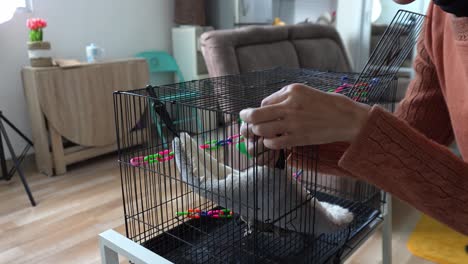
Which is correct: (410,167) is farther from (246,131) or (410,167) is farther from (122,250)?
(122,250)

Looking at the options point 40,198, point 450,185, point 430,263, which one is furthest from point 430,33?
point 40,198

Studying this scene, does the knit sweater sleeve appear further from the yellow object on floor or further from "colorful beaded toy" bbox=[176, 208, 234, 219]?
the yellow object on floor

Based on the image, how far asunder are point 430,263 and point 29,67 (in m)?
2.40

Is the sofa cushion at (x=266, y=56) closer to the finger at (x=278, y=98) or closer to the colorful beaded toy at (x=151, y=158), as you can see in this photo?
the colorful beaded toy at (x=151, y=158)

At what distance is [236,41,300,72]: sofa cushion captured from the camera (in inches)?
79.6

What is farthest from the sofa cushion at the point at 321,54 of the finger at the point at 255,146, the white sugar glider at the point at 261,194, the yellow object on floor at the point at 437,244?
the finger at the point at 255,146

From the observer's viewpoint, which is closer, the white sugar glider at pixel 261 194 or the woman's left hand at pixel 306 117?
the woman's left hand at pixel 306 117

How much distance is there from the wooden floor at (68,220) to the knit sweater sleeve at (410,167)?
3.61ft

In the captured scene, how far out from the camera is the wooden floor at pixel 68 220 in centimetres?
166

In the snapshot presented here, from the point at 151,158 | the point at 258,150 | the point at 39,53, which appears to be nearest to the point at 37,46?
the point at 39,53

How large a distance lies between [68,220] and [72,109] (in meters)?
0.83

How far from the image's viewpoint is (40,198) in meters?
2.19

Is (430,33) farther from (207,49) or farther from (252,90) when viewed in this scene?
(207,49)

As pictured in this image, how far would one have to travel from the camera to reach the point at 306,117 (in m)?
0.57
